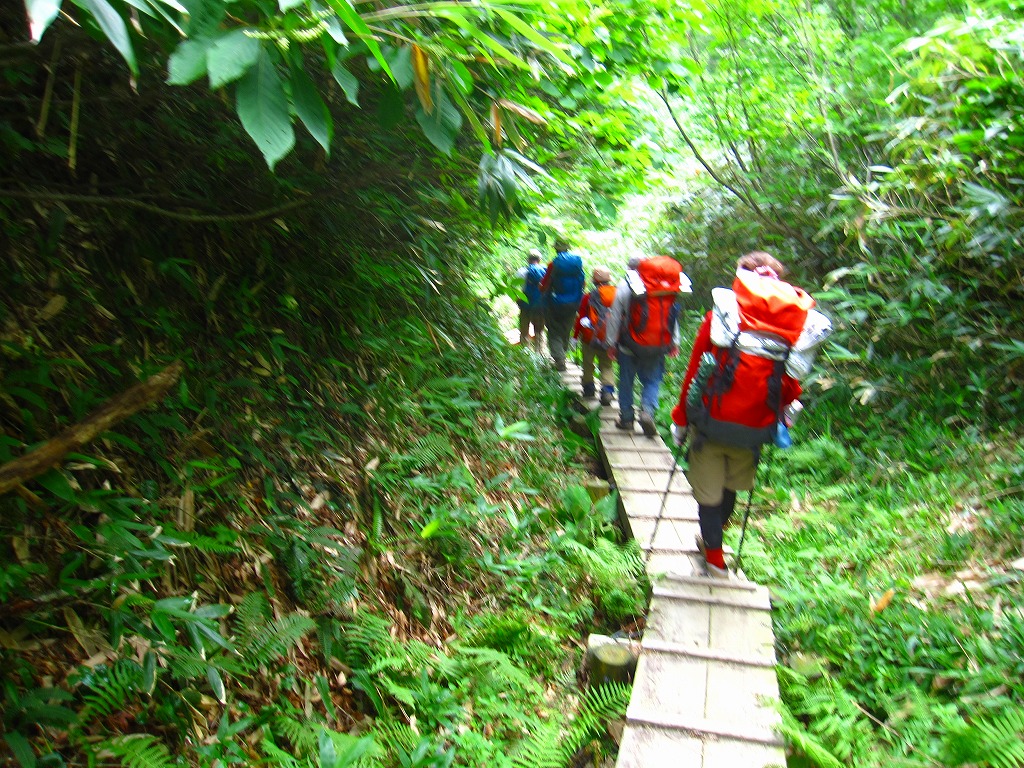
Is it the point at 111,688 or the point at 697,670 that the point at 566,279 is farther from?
the point at 111,688

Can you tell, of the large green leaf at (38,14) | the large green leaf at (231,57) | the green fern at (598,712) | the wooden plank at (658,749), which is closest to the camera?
the large green leaf at (38,14)

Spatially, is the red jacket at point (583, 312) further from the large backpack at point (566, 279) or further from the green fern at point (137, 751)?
the green fern at point (137, 751)

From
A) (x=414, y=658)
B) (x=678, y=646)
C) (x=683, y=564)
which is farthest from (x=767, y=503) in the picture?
(x=414, y=658)

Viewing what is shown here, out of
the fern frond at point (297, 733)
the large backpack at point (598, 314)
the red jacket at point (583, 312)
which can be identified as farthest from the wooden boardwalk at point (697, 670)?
the red jacket at point (583, 312)

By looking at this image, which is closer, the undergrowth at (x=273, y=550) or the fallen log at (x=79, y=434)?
the fallen log at (x=79, y=434)

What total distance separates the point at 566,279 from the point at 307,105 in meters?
7.52

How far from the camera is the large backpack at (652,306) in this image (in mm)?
6684

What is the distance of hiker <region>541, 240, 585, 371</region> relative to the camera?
29.5 feet

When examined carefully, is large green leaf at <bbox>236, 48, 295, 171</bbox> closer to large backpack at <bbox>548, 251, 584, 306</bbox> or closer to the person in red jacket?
the person in red jacket

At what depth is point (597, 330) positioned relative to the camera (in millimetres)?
7918

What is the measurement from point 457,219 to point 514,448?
1979 millimetres

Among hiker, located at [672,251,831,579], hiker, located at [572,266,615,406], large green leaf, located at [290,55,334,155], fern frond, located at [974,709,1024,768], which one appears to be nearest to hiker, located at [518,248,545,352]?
hiker, located at [572,266,615,406]

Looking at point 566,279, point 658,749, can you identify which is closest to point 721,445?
point 658,749

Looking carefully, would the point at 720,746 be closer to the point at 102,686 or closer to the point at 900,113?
the point at 102,686
